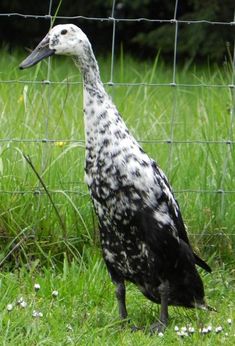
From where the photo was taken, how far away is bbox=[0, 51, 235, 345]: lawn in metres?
4.73

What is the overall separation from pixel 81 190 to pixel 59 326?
124 centimetres

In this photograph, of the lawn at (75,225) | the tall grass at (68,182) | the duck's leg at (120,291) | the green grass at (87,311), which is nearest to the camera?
the green grass at (87,311)

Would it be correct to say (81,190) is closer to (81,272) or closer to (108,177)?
(81,272)

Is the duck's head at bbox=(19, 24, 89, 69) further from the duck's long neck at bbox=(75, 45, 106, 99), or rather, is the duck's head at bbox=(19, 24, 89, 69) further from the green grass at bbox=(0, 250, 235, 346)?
the green grass at bbox=(0, 250, 235, 346)

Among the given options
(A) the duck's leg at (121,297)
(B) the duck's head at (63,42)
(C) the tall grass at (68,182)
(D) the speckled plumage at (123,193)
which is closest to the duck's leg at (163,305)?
(D) the speckled plumage at (123,193)

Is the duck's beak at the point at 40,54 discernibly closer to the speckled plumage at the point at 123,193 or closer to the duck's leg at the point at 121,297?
the speckled plumage at the point at 123,193

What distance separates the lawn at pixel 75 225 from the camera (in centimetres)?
473

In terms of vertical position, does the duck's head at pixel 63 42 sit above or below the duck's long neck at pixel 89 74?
above

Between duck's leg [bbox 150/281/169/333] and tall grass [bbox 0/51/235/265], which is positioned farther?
tall grass [bbox 0/51/235/265]

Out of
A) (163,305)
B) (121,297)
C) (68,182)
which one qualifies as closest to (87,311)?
(121,297)

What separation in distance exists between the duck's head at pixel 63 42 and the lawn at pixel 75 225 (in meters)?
0.80

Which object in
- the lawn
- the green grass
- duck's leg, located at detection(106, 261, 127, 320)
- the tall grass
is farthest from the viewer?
the tall grass

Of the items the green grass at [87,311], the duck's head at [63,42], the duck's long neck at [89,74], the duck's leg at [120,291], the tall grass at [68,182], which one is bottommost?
the green grass at [87,311]

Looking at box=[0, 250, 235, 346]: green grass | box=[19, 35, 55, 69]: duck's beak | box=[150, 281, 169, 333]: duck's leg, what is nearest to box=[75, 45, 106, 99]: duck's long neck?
box=[19, 35, 55, 69]: duck's beak
